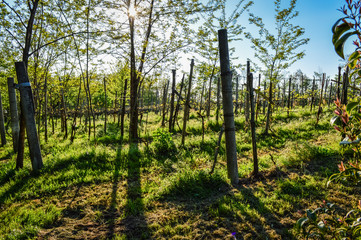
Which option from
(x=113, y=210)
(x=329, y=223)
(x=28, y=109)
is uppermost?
(x=28, y=109)

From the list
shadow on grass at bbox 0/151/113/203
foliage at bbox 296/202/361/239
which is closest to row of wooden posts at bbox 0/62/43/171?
shadow on grass at bbox 0/151/113/203

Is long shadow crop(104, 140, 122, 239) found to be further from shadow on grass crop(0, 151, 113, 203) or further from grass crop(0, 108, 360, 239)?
shadow on grass crop(0, 151, 113, 203)

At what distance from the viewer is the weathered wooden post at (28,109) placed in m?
4.42

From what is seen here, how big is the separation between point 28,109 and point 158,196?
3.80 metres

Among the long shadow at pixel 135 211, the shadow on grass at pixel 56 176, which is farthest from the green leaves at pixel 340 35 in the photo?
the shadow on grass at pixel 56 176

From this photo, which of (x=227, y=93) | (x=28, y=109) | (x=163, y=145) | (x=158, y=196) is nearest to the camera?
(x=227, y=93)

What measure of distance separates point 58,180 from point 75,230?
6.63 feet

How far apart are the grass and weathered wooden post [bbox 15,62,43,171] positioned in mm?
395

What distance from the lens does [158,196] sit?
3373 millimetres

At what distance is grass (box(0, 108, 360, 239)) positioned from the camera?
2.55 m

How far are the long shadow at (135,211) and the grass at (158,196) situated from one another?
2 centimetres

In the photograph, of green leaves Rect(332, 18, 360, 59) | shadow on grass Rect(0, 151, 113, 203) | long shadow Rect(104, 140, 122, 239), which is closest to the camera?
green leaves Rect(332, 18, 360, 59)

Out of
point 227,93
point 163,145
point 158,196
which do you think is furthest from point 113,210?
point 163,145

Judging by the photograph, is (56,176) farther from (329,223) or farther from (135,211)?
(329,223)
